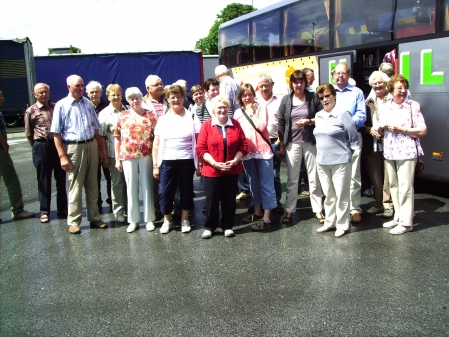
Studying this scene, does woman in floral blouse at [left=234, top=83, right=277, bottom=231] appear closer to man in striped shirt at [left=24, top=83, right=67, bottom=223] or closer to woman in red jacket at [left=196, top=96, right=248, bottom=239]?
woman in red jacket at [left=196, top=96, right=248, bottom=239]

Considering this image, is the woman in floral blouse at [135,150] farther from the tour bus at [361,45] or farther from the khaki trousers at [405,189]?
the tour bus at [361,45]

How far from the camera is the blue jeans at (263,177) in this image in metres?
5.93

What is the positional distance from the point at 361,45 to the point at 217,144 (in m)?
4.16

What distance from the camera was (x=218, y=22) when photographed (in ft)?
164

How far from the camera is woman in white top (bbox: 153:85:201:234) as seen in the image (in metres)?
5.71

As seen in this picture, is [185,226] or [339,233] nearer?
[339,233]

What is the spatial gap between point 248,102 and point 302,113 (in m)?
0.68

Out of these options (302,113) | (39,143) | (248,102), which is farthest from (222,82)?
(39,143)

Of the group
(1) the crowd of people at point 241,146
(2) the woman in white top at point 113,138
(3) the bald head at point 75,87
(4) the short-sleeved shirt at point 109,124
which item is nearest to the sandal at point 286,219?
(1) the crowd of people at point 241,146

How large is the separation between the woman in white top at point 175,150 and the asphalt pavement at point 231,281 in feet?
1.79

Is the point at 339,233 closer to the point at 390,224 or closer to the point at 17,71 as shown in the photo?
the point at 390,224

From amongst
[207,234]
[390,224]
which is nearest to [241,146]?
[207,234]

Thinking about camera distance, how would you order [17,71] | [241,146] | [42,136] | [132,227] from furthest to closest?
[17,71], [42,136], [132,227], [241,146]

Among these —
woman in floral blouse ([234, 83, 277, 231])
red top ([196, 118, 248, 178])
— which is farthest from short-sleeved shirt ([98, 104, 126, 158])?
woman in floral blouse ([234, 83, 277, 231])
